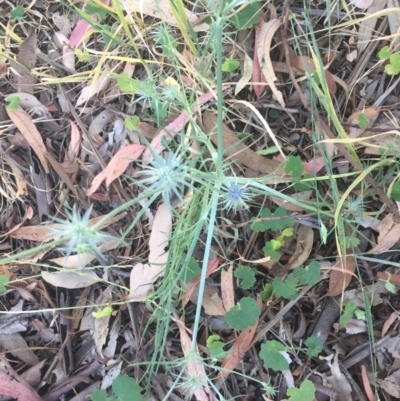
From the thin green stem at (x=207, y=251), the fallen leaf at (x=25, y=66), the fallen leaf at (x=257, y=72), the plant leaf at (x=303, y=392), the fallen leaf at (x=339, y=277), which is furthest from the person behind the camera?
the fallen leaf at (x=25, y=66)

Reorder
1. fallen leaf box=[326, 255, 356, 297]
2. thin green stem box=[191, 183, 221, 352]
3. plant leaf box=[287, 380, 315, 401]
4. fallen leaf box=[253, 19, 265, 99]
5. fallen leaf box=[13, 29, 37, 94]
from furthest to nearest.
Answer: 1. fallen leaf box=[13, 29, 37, 94]
2. fallen leaf box=[253, 19, 265, 99]
3. fallen leaf box=[326, 255, 356, 297]
4. plant leaf box=[287, 380, 315, 401]
5. thin green stem box=[191, 183, 221, 352]

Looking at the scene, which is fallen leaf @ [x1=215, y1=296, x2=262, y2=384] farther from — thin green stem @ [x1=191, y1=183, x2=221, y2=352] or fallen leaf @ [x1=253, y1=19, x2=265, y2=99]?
fallen leaf @ [x1=253, y1=19, x2=265, y2=99]

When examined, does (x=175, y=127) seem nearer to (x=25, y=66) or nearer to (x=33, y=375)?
(x=25, y=66)

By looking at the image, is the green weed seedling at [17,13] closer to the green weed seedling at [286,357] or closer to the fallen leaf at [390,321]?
the green weed seedling at [286,357]

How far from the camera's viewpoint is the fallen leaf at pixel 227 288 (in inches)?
54.1

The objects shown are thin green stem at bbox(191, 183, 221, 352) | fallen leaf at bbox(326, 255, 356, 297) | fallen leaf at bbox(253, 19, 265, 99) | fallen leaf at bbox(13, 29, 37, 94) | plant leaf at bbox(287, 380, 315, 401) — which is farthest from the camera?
fallen leaf at bbox(13, 29, 37, 94)

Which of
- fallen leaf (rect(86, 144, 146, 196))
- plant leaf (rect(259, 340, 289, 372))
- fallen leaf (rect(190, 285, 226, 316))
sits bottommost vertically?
plant leaf (rect(259, 340, 289, 372))

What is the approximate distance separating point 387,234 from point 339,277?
0.18 meters

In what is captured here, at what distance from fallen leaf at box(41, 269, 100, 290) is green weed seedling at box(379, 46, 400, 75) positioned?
1.04m

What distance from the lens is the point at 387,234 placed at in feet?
4.41

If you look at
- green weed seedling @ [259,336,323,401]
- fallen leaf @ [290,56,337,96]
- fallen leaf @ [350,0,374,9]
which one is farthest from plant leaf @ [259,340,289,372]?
fallen leaf @ [350,0,374,9]

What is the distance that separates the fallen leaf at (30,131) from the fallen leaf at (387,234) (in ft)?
3.29

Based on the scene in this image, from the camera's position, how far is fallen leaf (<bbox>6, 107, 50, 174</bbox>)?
1.51m

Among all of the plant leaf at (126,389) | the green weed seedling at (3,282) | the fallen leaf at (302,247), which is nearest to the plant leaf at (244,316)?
the fallen leaf at (302,247)
